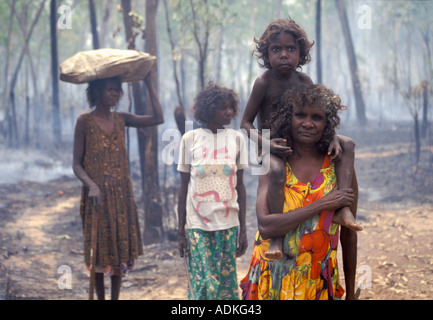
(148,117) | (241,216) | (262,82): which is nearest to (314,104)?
(262,82)

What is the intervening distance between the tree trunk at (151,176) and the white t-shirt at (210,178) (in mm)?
2585

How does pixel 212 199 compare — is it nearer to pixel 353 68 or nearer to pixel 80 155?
pixel 80 155

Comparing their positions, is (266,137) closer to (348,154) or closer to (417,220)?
(348,154)

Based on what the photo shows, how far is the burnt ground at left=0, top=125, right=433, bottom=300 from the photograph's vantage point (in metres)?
4.55

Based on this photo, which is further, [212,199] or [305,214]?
[212,199]

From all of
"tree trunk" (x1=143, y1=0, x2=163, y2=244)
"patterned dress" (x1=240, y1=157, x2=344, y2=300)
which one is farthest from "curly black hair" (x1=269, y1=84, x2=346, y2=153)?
"tree trunk" (x1=143, y1=0, x2=163, y2=244)

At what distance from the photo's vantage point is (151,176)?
6.04m

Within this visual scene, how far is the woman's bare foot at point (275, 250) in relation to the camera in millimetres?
1884

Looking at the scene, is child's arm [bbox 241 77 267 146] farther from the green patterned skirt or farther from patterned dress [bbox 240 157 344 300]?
the green patterned skirt

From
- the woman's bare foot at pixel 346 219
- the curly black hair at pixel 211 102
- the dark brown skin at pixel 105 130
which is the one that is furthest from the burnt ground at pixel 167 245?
the woman's bare foot at pixel 346 219

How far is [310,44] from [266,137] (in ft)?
2.24

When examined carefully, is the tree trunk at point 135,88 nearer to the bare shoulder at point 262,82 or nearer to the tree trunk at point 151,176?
the tree trunk at point 151,176

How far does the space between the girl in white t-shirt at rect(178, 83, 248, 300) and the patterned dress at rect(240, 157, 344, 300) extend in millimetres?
1266

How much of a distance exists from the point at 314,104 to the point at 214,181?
4.66ft
